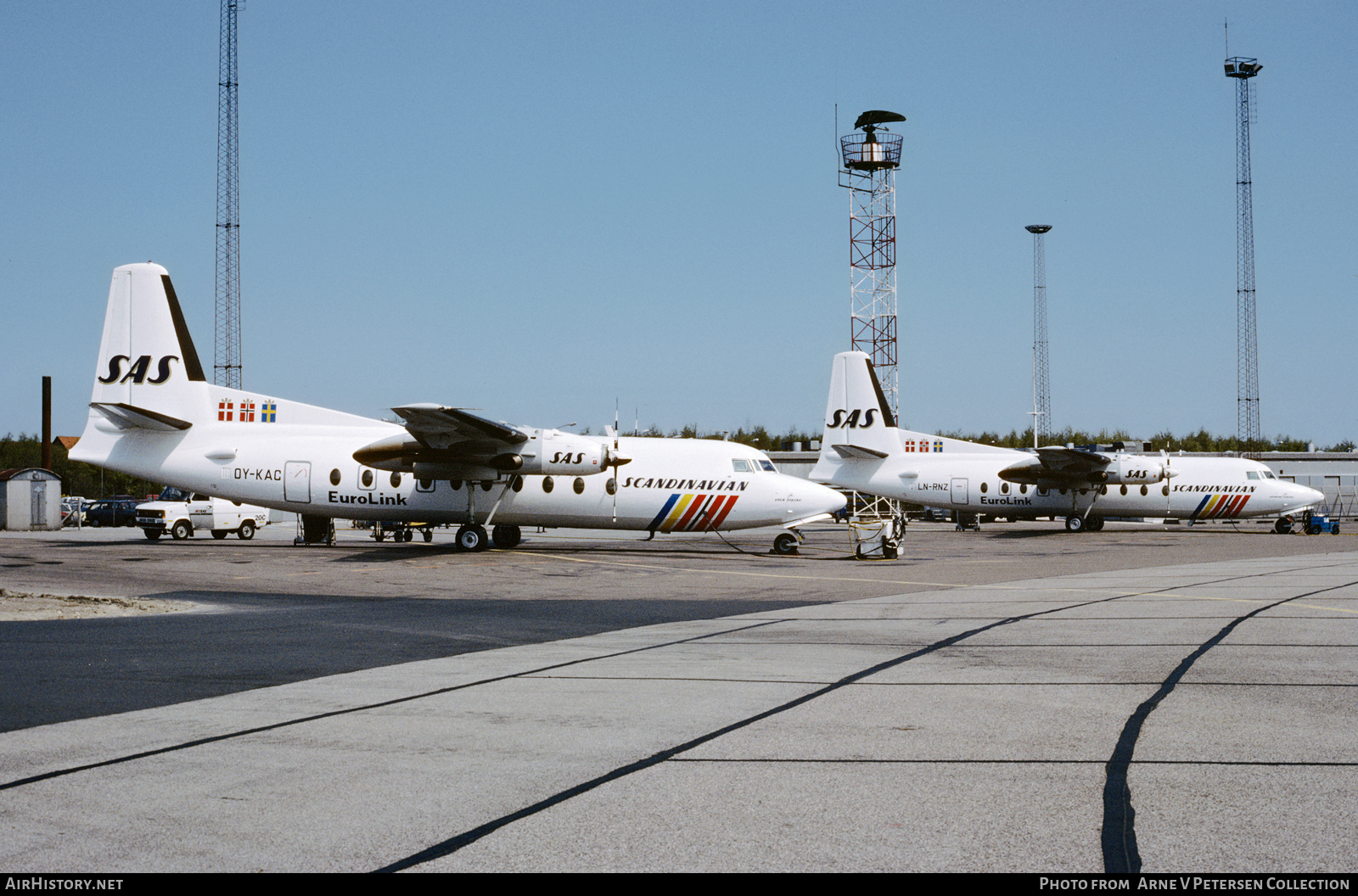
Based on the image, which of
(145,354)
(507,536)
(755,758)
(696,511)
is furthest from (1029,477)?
(755,758)

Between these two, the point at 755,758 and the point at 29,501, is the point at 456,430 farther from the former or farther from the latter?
the point at 29,501

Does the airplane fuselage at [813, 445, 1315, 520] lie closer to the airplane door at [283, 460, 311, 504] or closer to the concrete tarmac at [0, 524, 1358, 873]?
the airplane door at [283, 460, 311, 504]

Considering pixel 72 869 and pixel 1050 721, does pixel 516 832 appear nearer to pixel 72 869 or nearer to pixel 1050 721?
pixel 72 869

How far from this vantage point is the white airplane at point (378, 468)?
28766mm

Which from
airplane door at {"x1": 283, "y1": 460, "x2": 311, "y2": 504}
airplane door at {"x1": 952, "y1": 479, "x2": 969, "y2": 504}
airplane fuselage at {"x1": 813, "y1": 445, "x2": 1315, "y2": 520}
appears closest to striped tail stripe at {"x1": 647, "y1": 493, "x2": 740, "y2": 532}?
airplane door at {"x1": 283, "y1": 460, "x2": 311, "y2": 504}

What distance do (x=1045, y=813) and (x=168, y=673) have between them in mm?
7219

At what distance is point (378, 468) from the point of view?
28.9 m

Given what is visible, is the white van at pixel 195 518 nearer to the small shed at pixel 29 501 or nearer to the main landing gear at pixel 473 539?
the small shed at pixel 29 501

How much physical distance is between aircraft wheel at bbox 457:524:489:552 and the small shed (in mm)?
27642

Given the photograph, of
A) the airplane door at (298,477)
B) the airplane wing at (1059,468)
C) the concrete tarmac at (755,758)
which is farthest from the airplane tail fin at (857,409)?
the concrete tarmac at (755,758)

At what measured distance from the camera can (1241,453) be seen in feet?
227

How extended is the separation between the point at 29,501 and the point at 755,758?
164 feet
